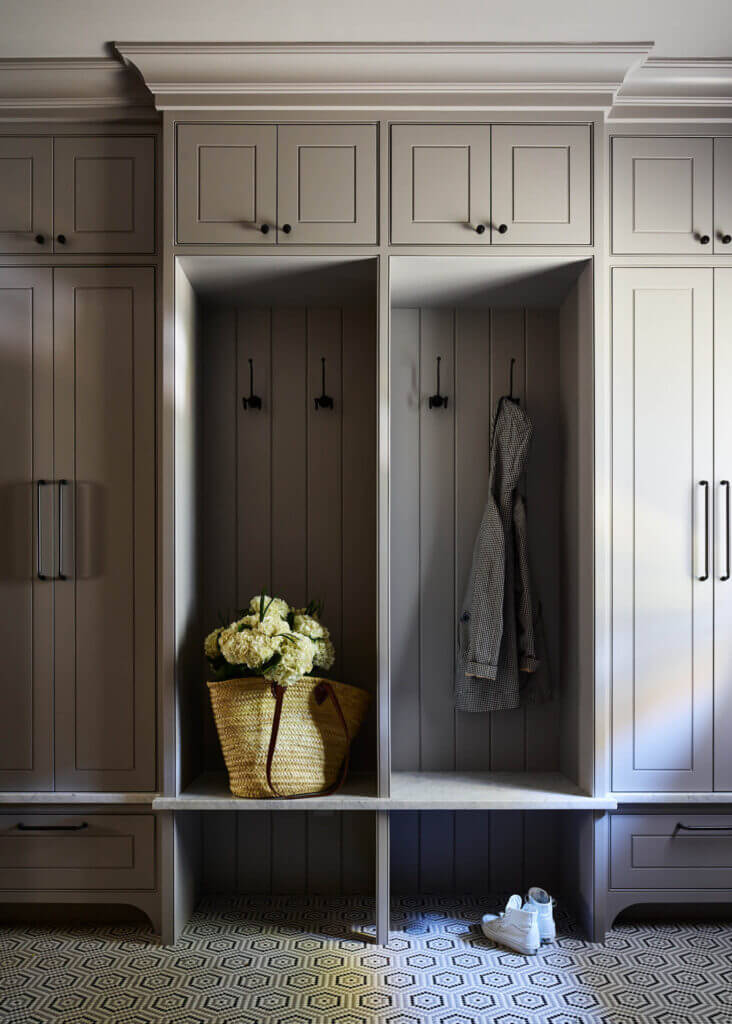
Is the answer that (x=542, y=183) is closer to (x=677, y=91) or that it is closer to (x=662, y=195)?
(x=662, y=195)

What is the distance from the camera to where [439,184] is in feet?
8.27

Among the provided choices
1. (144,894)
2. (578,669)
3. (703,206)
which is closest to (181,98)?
(703,206)

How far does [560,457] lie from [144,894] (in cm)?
200

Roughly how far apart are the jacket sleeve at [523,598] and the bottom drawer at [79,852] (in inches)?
51.9

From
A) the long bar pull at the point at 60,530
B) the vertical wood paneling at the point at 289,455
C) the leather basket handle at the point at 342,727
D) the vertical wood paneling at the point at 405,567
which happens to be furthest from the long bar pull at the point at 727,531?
the long bar pull at the point at 60,530

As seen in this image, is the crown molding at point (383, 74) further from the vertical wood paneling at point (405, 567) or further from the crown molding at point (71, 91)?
the vertical wood paneling at point (405, 567)

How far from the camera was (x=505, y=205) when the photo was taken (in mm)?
2521

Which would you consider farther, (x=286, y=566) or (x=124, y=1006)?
(x=286, y=566)

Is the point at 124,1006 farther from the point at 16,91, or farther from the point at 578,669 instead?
the point at 16,91

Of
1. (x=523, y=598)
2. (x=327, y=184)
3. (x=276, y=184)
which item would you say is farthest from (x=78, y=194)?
(x=523, y=598)

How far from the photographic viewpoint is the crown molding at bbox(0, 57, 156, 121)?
2469 mm

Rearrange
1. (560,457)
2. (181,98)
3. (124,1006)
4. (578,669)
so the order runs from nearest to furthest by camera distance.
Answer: (124,1006)
(181,98)
(578,669)
(560,457)

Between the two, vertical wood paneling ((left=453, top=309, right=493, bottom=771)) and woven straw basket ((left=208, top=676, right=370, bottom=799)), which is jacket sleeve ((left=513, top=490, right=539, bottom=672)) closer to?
vertical wood paneling ((left=453, top=309, right=493, bottom=771))

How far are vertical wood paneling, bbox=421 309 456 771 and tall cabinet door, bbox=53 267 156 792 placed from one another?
3.09ft
